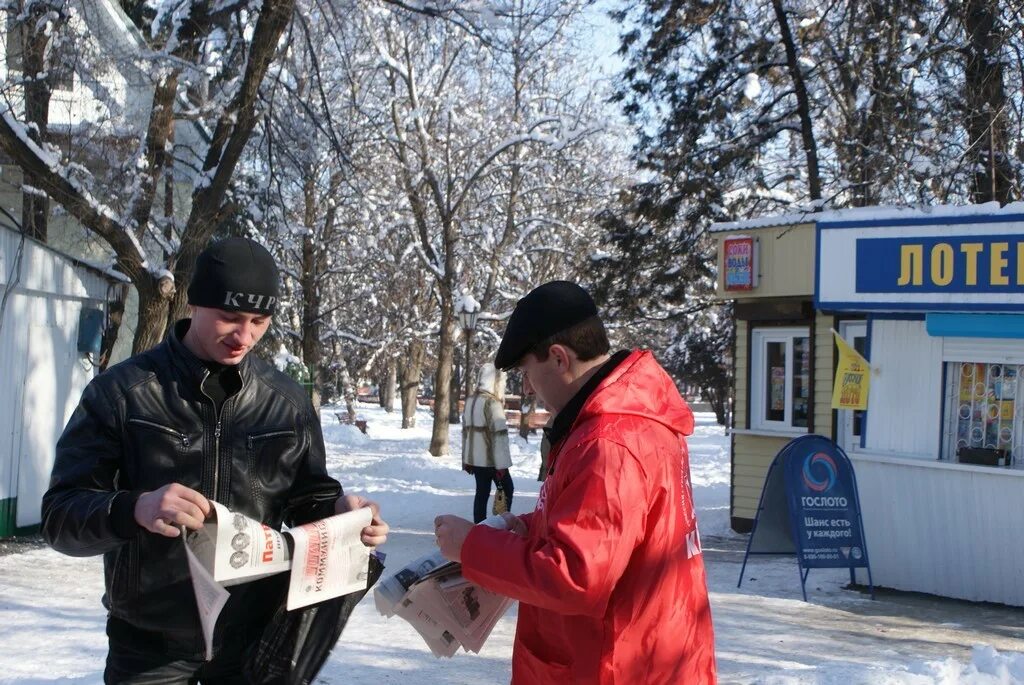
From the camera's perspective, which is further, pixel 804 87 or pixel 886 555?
pixel 804 87

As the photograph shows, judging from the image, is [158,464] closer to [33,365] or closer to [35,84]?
[33,365]

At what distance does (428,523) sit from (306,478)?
11.2 meters

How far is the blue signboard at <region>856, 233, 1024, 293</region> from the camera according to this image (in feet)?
31.3

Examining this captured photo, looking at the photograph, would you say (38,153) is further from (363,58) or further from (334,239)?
(334,239)

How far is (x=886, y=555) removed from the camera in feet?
34.2

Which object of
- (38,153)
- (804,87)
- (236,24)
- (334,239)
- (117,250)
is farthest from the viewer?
(334,239)

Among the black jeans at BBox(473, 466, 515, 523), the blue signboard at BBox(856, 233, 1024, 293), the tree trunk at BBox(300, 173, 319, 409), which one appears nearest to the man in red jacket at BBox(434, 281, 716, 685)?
the blue signboard at BBox(856, 233, 1024, 293)

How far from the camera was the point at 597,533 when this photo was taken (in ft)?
8.35

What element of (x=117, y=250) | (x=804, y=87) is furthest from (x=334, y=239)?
(x=117, y=250)

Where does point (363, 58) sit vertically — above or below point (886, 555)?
above

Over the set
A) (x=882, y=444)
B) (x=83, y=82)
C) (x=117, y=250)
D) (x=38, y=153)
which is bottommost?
(x=882, y=444)

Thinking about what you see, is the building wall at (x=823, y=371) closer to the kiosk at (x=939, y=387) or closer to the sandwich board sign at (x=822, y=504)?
the kiosk at (x=939, y=387)

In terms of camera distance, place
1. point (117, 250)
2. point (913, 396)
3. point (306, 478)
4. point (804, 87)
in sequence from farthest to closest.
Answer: point (804, 87) → point (117, 250) → point (913, 396) → point (306, 478)

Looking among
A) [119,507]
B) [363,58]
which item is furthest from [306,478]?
[363,58]
